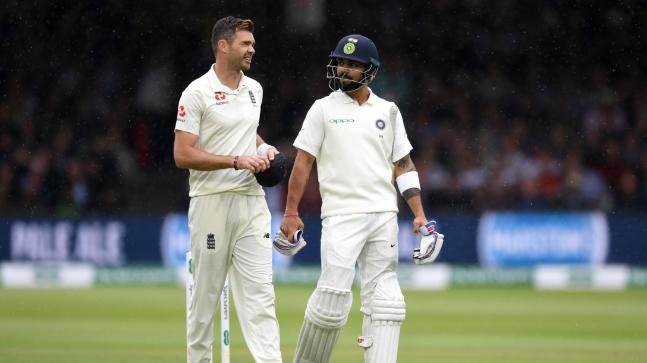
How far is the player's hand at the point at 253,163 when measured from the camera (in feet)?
19.3

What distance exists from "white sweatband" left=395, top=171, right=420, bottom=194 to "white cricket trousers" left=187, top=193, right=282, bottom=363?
2.20 feet

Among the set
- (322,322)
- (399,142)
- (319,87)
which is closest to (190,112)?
(399,142)

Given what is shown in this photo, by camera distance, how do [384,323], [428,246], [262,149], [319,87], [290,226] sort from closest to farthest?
[384,323]
[428,246]
[290,226]
[262,149]
[319,87]

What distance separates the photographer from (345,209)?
6.03m

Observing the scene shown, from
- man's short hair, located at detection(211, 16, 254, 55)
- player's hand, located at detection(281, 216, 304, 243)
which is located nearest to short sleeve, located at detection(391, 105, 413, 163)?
player's hand, located at detection(281, 216, 304, 243)

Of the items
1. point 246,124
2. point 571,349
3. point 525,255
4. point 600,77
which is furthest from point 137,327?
point 600,77

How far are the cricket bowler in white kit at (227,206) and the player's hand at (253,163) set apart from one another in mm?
120

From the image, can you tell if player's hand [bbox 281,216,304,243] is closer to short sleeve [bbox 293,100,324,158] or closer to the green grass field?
short sleeve [bbox 293,100,324,158]

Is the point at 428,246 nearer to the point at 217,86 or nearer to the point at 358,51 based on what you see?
the point at 358,51

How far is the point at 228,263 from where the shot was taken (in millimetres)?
6164

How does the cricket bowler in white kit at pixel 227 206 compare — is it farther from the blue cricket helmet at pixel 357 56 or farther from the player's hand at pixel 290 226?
the blue cricket helmet at pixel 357 56

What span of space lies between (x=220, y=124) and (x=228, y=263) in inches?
25.7

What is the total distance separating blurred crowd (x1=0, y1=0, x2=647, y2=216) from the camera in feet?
53.0

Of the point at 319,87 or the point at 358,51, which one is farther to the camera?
the point at 319,87
